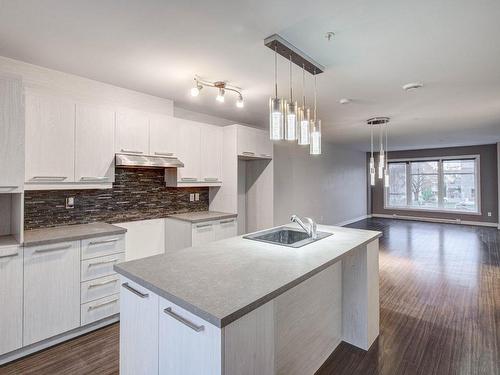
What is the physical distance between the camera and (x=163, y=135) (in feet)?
10.8

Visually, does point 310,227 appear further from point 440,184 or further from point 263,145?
point 440,184

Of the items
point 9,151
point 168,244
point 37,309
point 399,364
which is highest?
point 9,151

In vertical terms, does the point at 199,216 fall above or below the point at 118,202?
below

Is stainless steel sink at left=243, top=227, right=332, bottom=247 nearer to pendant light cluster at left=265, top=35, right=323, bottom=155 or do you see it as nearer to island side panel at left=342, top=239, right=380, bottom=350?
island side panel at left=342, top=239, right=380, bottom=350

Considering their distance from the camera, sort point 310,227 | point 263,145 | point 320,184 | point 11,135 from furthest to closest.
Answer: point 320,184 → point 263,145 → point 310,227 → point 11,135

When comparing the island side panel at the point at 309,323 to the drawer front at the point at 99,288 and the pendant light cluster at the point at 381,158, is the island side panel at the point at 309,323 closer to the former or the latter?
the drawer front at the point at 99,288

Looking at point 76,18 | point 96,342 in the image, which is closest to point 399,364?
point 96,342

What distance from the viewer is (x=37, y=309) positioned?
2.20 metres

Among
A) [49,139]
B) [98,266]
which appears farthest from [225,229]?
[49,139]

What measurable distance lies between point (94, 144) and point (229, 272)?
214 cm

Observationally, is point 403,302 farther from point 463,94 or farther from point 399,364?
point 463,94

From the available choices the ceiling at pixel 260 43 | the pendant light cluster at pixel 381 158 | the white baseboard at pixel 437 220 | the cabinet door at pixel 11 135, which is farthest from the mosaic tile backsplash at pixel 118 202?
the white baseboard at pixel 437 220

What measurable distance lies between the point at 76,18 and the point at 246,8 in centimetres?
117

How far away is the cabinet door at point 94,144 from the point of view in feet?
8.68
